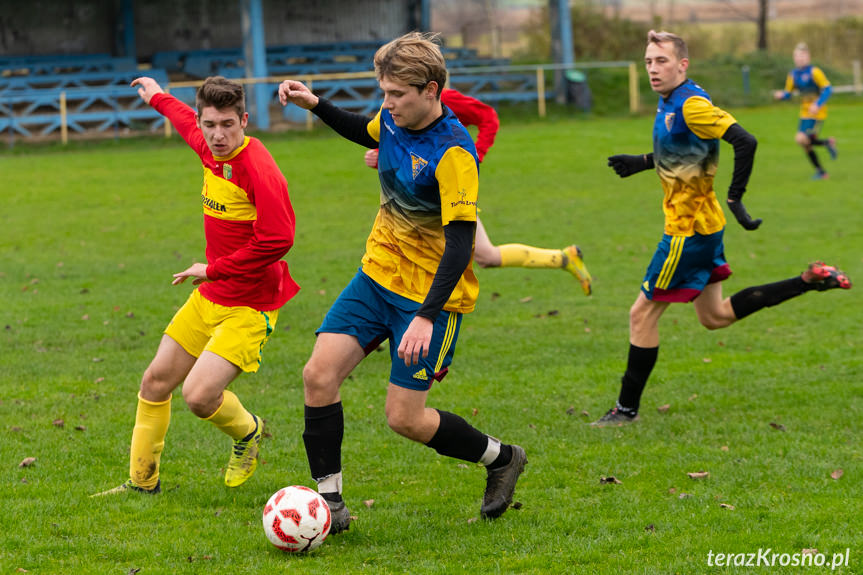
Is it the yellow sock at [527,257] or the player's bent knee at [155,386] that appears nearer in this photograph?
the player's bent knee at [155,386]

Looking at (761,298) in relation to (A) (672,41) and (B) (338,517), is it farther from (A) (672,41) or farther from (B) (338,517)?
(B) (338,517)

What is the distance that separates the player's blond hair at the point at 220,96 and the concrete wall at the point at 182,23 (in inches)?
1232

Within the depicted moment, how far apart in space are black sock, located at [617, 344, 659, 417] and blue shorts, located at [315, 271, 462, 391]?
7.22 ft

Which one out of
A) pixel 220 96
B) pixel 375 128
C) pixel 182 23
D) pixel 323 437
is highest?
pixel 182 23

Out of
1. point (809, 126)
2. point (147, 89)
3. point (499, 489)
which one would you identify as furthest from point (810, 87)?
point (499, 489)

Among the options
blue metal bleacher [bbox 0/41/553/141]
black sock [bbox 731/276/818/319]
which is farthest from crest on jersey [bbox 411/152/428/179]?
blue metal bleacher [bbox 0/41/553/141]

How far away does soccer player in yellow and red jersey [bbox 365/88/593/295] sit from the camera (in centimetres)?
805

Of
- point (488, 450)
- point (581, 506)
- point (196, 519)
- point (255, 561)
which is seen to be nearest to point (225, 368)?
point (196, 519)

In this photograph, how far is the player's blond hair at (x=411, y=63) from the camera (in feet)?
13.4

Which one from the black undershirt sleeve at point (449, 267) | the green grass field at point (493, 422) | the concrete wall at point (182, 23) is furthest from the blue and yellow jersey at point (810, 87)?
the concrete wall at point (182, 23)

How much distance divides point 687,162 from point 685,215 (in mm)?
320

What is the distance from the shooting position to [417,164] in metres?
4.28

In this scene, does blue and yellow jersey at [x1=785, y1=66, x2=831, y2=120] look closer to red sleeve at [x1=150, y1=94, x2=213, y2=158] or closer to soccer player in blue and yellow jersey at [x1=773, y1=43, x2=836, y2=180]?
soccer player in blue and yellow jersey at [x1=773, y1=43, x2=836, y2=180]

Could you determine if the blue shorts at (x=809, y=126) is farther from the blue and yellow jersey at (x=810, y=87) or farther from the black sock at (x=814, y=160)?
the black sock at (x=814, y=160)
